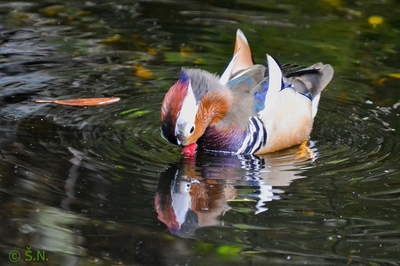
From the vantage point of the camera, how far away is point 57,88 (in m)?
7.05

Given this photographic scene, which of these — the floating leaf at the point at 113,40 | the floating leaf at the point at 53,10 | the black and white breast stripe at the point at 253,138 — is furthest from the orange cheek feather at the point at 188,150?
the floating leaf at the point at 53,10

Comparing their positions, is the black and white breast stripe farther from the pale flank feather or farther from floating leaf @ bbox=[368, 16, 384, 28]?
floating leaf @ bbox=[368, 16, 384, 28]

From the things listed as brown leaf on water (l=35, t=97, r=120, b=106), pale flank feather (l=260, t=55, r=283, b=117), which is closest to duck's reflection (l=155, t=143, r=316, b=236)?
pale flank feather (l=260, t=55, r=283, b=117)

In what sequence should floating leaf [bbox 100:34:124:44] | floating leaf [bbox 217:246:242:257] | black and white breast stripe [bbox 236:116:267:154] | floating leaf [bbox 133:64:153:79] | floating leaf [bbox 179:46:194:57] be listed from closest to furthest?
floating leaf [bbox 217:246:242:257], black and white breast stripe [bbox 236:116:267:154], floating leaf [bbox 133:64:153:79], floating leaf [bbox 179:46:194:57], floating leaf [bbox 100:34:124:44]

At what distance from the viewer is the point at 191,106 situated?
19.1 feet

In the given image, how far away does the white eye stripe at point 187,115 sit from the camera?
18.7 feet

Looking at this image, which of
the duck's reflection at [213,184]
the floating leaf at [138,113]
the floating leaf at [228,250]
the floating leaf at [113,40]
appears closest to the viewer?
the floating leaf at [228,250]

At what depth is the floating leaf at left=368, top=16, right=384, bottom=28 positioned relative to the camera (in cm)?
894

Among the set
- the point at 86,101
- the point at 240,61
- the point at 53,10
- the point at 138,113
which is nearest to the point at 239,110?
the point at 240,61

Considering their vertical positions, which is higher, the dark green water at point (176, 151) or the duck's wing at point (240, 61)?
the duck's wing at point (240, 61)

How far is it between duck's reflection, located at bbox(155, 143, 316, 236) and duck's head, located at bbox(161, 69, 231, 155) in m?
0.25

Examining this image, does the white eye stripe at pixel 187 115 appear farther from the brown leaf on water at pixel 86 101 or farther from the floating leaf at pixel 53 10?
the floating leaf at pixel 53 10

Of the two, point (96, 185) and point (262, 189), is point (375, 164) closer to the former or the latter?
point (262, 189)

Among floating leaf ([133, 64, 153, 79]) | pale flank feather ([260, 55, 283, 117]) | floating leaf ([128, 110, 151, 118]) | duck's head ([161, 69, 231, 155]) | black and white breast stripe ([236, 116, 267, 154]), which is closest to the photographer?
duck's head ([161, 69, 231, 155])
